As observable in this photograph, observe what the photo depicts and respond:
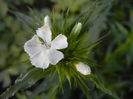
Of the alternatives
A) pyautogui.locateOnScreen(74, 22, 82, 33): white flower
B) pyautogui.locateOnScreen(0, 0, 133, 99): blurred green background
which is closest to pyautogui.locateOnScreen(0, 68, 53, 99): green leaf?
pyautogui.locateOnScreen(74, 22, 82, 33): white flower

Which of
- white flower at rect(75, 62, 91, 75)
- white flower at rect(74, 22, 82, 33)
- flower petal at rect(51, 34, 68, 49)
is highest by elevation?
white flower at rect(74, 22, 82, 33)

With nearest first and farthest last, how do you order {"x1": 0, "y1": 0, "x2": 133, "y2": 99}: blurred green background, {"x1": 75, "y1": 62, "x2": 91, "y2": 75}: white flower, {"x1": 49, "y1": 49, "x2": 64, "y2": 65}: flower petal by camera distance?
{"x1": 49, "y1": 49, "x2": 64, "y2": 65}: flower petal < {"x1": 75, "y1": 62, "x2": 91, "y2": 75}: white flower < {"x1": 0, "y1": 0, "x2": 133, "y2": 99}: blurred green background

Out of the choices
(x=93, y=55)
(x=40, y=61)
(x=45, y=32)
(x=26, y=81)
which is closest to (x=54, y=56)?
(x=40, y=61)

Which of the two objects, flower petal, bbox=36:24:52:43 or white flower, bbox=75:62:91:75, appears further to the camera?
white flower, bbox=75:62:91:75

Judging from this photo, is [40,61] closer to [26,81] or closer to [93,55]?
[26,81]

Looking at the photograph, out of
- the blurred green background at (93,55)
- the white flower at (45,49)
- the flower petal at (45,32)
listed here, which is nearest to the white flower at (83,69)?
the white flower at (45,49)

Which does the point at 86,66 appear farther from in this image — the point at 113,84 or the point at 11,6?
the point at 11,6

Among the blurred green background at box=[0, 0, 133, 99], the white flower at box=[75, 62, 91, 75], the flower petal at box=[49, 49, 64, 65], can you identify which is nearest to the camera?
the flower petal at box=[49, 49, 64, 65]

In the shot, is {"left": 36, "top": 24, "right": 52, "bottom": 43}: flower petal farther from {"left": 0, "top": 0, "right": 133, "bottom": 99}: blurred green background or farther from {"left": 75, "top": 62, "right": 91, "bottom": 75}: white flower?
{"left": 0, "top": 0, "right": 133, "bottom": 99}: blurred green background

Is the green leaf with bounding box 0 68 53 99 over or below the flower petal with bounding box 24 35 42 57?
below
